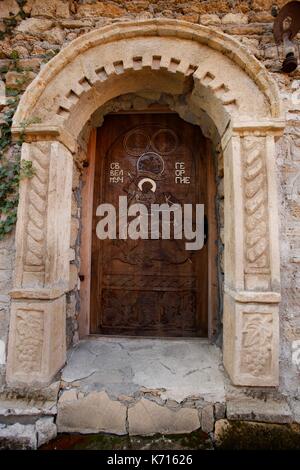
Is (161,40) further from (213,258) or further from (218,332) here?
(218,332)

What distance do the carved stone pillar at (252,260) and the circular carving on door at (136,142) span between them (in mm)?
969

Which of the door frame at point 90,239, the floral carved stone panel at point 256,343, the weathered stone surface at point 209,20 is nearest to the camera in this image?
the floral carved stone panel at point 256,343

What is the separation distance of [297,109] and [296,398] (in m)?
2.18

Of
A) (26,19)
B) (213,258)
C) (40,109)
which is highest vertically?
(26,19)

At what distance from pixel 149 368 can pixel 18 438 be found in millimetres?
970

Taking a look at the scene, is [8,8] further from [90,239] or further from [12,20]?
[90,239]

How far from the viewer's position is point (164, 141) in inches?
102

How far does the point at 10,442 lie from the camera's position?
162cm

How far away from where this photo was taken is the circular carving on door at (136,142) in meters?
2.58

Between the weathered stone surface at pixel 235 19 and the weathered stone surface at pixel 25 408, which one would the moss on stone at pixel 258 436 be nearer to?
the weathered stone surface at pixel 25 408

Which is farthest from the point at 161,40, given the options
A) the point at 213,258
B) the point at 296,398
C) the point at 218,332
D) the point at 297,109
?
the point at 296,398

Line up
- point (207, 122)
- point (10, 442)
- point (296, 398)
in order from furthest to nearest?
point (207, 122), point (296, 398), point (10, 442)

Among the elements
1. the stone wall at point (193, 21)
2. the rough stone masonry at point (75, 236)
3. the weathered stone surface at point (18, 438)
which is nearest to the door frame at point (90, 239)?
the rough stone masonry at point (75, 236)

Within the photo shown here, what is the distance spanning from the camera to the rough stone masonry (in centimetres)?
174
